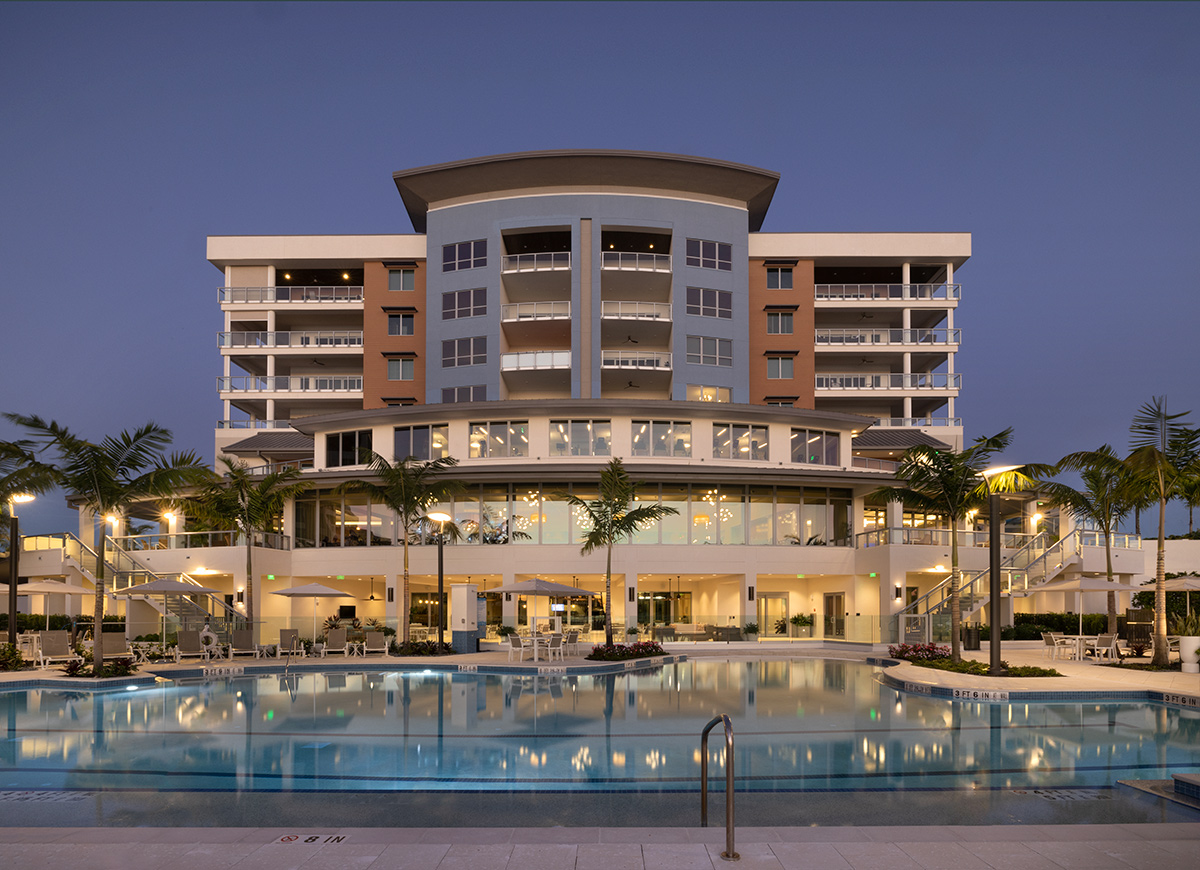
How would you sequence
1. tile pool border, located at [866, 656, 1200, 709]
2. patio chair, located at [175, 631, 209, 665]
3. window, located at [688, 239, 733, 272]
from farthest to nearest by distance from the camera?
1. window, located at [688, 239, 733, 272]
2. patio chair, located at [175, 631, 209, 665]
3. tile pool border, located at [866, 656, 1200, 709]

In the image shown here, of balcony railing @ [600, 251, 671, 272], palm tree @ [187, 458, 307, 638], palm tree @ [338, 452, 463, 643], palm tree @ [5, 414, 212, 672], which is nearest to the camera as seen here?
palm tree @ [5, 414, 212, 672]

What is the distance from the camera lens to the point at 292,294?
179 feet

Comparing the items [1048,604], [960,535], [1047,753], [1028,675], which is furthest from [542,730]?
[1048,604]

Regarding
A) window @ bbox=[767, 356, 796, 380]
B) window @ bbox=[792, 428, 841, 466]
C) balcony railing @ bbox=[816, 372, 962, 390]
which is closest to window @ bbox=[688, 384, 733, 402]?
window @ bbox=[767, 356, 796, 380]

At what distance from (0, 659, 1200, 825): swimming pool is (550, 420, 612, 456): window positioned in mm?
16868

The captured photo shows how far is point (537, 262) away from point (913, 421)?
24278 millimetres

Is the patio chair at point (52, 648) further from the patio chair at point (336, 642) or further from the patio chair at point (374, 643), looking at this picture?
the patio chair at point (374, 643)

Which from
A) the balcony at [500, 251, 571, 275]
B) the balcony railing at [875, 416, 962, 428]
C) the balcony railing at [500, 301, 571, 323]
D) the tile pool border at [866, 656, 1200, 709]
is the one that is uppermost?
the balcony at [500, 251, 571, 275]

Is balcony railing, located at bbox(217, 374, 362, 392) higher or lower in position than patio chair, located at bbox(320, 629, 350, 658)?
higher

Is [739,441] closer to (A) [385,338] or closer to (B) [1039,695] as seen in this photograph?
(B) [1039,695]

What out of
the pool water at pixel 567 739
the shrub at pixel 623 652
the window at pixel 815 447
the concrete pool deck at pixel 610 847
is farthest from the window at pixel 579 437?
the concrete pool deck at pixel 610 847

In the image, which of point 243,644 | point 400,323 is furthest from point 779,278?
point 243,644

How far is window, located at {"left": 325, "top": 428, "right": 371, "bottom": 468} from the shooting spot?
38719 mm

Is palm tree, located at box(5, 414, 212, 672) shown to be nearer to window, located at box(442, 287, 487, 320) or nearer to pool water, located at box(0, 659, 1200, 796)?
pool water, located at box(0, 659, 1200, 796)
